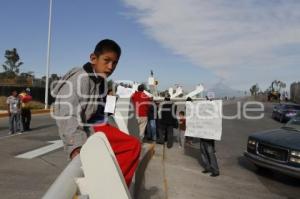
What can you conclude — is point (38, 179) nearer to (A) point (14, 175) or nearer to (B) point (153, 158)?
(A) point (14, 175)

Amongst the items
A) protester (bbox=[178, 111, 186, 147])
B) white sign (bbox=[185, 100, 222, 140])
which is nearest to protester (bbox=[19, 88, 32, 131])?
protester (bbox=[178, 111, 186, 147])

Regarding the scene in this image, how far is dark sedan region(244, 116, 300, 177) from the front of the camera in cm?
884

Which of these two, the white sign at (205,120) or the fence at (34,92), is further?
the fence at (34,92)

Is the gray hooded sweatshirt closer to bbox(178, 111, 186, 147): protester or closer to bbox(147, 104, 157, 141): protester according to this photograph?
bbox(147, 104, 157, 141): protester

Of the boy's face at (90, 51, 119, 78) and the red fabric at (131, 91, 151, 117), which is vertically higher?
the boy's face at (90, 51, 119, 78)

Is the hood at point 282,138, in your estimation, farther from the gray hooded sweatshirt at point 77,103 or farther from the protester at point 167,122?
the gray hooded sweatshirt at point 77,103

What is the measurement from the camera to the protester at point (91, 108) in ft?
8.93

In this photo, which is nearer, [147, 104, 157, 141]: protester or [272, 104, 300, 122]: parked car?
[147, 104, 157, 141]: protester

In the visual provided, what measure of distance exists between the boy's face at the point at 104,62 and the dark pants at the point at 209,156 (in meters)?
6.72

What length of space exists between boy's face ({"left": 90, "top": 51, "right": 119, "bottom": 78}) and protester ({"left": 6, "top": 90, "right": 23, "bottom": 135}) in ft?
Answer: 44.6

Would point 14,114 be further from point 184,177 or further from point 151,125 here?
point 184,177

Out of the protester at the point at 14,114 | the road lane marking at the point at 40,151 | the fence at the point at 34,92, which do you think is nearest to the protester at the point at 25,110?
the protester at the point at 14,114

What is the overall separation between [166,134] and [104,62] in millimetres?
10985

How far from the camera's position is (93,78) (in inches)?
118
